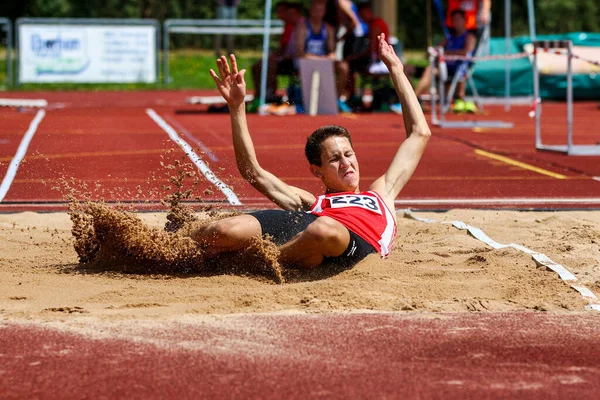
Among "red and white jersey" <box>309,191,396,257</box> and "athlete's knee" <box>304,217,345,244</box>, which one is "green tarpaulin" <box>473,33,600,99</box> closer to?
"red and white jersey" <box>309,191,396,257</box>

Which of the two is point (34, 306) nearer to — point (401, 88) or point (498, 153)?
point (401, 88)

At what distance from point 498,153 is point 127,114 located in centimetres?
722

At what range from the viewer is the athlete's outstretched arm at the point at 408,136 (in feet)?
18.5

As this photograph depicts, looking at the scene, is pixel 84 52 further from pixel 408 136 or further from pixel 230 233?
pixel 230 233

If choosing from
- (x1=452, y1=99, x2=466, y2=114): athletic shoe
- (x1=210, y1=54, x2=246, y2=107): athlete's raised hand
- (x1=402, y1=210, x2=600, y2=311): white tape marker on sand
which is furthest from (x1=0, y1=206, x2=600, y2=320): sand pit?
(x1=452, y1=99, x2=466, y2=114): athletic shoe

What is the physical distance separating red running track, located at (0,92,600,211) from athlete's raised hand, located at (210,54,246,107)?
49.7 inches

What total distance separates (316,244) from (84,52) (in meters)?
18.6

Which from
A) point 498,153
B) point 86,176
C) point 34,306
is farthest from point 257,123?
point 34,306

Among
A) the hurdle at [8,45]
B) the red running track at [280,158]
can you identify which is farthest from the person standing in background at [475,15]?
the hurdle at [8,45]

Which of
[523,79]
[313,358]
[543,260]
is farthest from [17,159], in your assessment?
[523,79]

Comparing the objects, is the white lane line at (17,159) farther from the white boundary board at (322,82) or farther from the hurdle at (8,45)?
the hurdle at (8,45)

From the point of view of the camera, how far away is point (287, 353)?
3.85 meters

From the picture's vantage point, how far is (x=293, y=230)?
5.12m

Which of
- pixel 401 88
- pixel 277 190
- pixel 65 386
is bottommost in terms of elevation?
pixel 65 386
